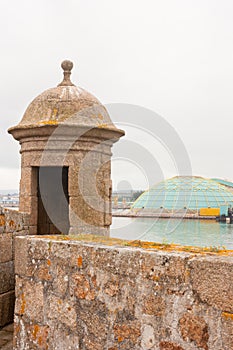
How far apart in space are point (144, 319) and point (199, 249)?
55cm

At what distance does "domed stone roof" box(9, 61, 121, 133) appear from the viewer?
190 inches

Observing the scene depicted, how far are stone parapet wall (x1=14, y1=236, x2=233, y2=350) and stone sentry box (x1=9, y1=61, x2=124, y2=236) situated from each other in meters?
1.98

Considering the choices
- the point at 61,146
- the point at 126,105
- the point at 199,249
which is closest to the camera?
the point at 199,249

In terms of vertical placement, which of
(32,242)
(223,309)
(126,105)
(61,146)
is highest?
(126,105)

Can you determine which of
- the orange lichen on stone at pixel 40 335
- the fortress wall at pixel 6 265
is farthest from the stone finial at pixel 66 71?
the orange lichen on stone at pixel 40 335

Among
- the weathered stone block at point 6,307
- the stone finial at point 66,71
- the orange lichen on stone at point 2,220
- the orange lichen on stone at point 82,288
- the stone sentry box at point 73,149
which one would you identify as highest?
the stone finial at point 66,71

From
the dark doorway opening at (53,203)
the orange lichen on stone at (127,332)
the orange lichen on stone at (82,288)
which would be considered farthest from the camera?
the dark doorway opening at (53,203)

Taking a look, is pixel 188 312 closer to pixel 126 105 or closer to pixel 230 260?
pixel 230 260

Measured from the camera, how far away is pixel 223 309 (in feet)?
6.40

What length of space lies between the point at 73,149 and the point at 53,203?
6.00ft

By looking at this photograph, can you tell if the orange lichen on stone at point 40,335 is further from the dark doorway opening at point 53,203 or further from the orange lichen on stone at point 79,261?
the dark doorway opening at point 53,203

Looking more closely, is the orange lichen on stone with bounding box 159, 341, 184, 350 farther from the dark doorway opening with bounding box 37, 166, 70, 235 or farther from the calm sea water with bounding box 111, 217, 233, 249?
the dark doorway opening with bounding box 37, 166, 70, 235

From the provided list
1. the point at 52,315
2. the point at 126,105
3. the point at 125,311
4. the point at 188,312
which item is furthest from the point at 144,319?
the point at 126,105

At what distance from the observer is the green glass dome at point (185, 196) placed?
131ft
